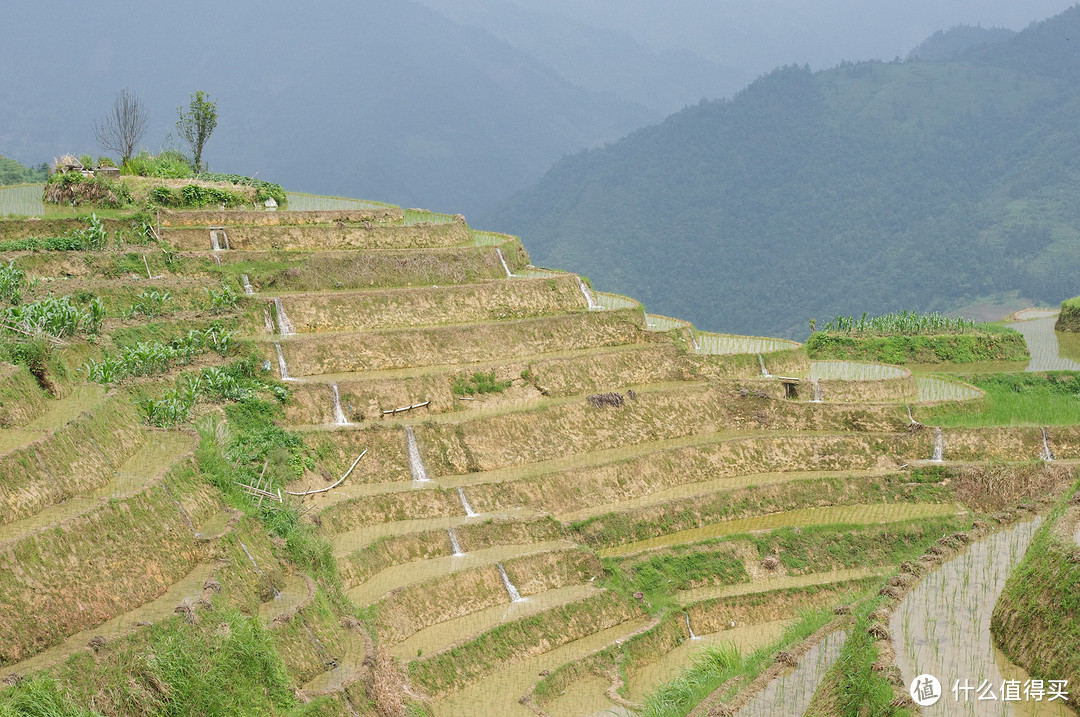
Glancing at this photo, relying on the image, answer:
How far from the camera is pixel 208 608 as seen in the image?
38.4ft

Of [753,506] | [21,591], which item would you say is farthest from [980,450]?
[21,591]

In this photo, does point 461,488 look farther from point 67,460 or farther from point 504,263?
point 504,263

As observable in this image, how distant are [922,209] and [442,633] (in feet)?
270

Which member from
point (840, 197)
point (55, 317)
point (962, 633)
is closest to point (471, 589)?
point (55, 317)

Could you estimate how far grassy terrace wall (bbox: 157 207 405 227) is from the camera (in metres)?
25.7

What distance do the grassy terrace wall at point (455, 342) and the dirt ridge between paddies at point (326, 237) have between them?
14.1ft

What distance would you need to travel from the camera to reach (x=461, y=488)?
1952 centimetres

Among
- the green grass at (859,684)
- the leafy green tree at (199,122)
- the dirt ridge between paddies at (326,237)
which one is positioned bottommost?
the green grass at (859,684)

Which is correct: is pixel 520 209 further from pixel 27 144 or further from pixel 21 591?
pixel 21 591

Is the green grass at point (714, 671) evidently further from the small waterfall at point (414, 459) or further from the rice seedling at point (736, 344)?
the rice seedling at point (736, 344)

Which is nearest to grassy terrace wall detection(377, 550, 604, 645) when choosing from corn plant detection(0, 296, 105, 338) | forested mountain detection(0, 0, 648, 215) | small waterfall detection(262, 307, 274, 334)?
corn plant detection(0, 296, 105, 338)

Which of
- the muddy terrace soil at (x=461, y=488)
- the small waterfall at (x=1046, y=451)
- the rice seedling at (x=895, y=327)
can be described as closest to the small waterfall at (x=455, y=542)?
the muddy terrace soil at (x=461, y=488)

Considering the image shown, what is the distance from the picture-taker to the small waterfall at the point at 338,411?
2045 cm

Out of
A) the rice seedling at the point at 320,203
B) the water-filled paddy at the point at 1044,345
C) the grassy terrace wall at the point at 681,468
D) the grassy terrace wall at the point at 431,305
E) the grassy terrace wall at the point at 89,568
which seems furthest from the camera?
the water-filled paddy at the point at 1044,345
